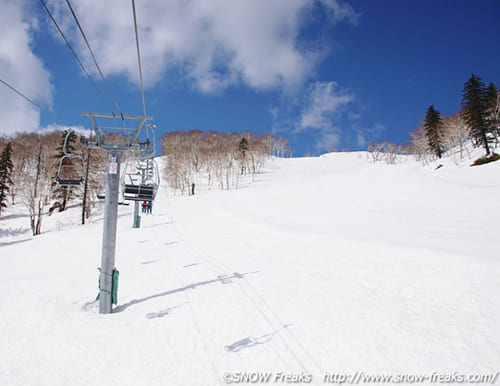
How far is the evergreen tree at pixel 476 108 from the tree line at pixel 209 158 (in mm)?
44400

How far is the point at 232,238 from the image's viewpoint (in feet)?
43.6

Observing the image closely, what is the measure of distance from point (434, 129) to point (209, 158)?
56.2 metres

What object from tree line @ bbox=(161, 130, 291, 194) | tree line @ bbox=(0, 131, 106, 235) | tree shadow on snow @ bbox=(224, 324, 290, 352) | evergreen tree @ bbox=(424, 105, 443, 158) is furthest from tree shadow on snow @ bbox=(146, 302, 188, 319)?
evergreen tree @ bbox=(424, 105, 443, 158)

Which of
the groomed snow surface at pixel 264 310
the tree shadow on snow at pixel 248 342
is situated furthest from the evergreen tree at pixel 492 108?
the tree shadow on snow at pixel 248 342

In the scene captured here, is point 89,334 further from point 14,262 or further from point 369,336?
point 14,262

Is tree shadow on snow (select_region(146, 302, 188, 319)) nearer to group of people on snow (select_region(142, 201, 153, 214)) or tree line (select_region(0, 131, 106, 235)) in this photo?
tree line (select_region(0, 131, 106, 235))

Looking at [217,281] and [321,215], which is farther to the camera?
[321,215]

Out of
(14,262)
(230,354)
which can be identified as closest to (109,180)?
(230,354)

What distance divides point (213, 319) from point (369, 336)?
310 centimetres

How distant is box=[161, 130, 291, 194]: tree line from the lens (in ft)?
178

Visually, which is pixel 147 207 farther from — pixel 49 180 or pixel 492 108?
pixel 492 108

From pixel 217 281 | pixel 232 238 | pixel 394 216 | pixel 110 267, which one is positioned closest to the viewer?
pixel 110 267

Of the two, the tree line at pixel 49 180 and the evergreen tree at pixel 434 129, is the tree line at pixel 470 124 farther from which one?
the tree line at pixel 49 180

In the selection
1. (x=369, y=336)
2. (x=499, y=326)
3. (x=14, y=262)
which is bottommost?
(x=14, y=262)
